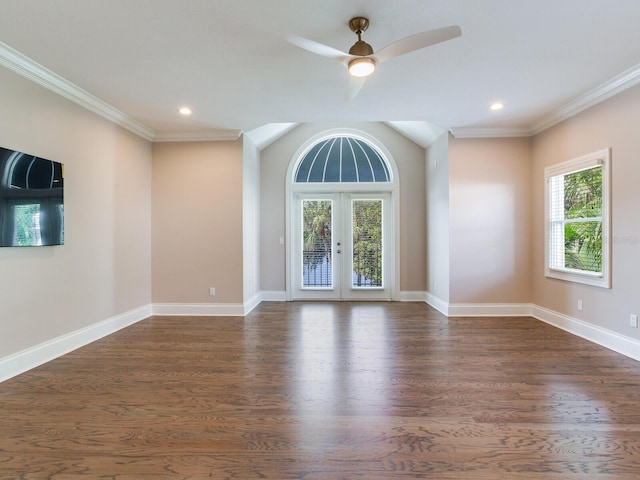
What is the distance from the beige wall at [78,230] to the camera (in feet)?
8.82

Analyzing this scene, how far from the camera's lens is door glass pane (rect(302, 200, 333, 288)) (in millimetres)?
5820

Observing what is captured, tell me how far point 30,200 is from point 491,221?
17.7 ft

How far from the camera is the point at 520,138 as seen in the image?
178 inches

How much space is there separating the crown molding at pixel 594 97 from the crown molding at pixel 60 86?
5.41 meters

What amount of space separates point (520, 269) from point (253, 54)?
175 inches

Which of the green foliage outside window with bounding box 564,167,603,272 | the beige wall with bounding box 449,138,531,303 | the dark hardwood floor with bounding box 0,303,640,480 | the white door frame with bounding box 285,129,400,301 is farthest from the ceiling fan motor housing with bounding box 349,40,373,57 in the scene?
the white door frame with bounding box 285,129,400,301

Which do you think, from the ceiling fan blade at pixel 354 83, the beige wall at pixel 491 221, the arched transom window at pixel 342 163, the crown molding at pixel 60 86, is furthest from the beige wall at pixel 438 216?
the crown molding at pixel 60 86

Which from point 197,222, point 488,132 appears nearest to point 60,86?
point 197,222

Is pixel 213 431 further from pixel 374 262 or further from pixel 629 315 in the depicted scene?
pixel 374 262

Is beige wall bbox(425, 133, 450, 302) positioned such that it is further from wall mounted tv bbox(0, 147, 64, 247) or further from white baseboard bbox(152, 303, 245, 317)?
wall mounted tv bbox(0, 147, 64, 247)

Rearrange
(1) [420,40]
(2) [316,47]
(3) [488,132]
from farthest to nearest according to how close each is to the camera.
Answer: (3) [488,132], (2) [316,47], (1) [420,40]

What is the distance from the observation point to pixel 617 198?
10.5ft

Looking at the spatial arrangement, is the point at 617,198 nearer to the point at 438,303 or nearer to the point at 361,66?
the point at 438,303

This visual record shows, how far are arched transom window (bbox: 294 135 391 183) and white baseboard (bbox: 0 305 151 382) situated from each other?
140 inches
